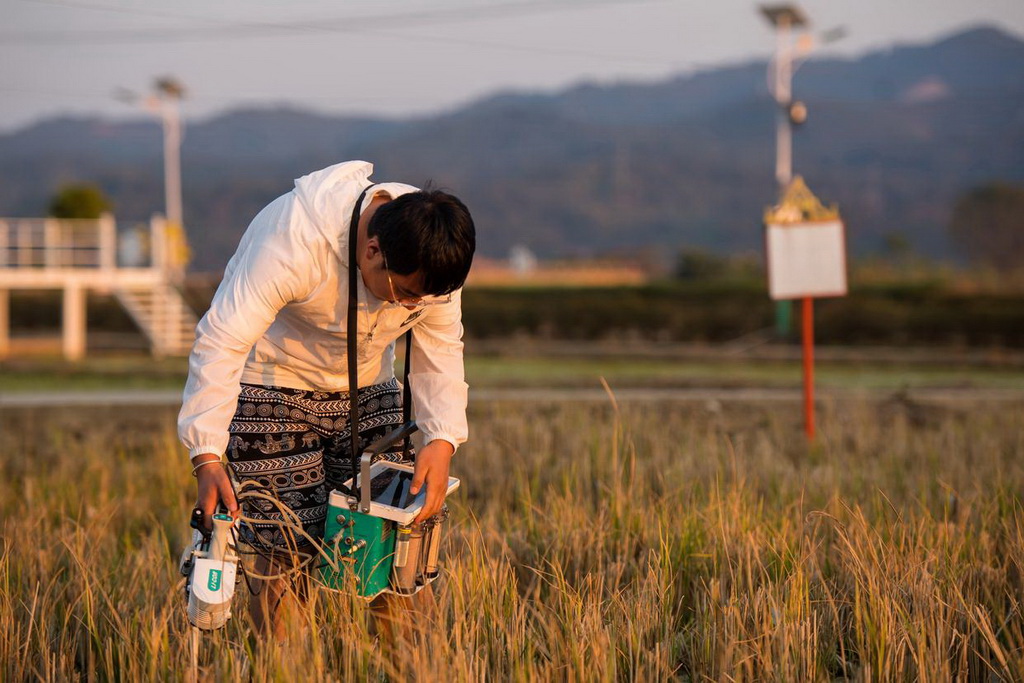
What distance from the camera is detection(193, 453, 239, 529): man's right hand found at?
3.20 m

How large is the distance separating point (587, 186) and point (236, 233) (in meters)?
42.4

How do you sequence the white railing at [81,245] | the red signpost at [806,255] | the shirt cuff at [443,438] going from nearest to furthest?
the shirt cuff at [443,438]
the red signpost at [806,255]
the white railing at [81,245]

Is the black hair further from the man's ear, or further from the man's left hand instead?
the man's left hand

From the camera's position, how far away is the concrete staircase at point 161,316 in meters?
25.1

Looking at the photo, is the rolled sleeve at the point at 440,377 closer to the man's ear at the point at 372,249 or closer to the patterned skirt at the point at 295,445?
the patterned skirt at the point at 295,445

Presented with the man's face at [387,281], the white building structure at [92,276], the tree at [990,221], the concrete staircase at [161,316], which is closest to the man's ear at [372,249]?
the man's face at [387,281]

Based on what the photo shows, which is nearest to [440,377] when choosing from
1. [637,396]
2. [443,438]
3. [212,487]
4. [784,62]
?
[443,438]

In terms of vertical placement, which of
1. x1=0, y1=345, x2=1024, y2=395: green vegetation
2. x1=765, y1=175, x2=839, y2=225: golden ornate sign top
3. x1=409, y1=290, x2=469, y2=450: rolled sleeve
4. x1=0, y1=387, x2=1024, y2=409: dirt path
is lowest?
x1=0, y1=345, x2=1024, y2=395: green vegetation

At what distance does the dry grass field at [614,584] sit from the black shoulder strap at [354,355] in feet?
1.43

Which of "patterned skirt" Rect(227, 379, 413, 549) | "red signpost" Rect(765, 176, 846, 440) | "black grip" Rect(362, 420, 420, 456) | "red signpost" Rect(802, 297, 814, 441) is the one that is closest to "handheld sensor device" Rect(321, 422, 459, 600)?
"black grip" Rect(362, 420, 420, 456)

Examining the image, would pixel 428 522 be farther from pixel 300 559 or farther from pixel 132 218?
pixel 132 218

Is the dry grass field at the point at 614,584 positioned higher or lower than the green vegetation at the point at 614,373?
higher

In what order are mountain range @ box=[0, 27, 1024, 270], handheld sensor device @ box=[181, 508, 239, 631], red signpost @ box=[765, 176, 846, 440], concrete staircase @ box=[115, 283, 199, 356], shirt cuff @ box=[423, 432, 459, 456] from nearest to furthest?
handheld sensor device @ box=[181, 508, 239, 631], shirt cuff @ box=[423, 432, 459, 456], red signpost @ box=[765, 176, 846, 440], concrete staircase @ box=[115, 283, 199, 356], mountain range @ box=[0, 27, 1024, 270]

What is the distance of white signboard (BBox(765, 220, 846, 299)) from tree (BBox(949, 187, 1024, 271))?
90.2 m
